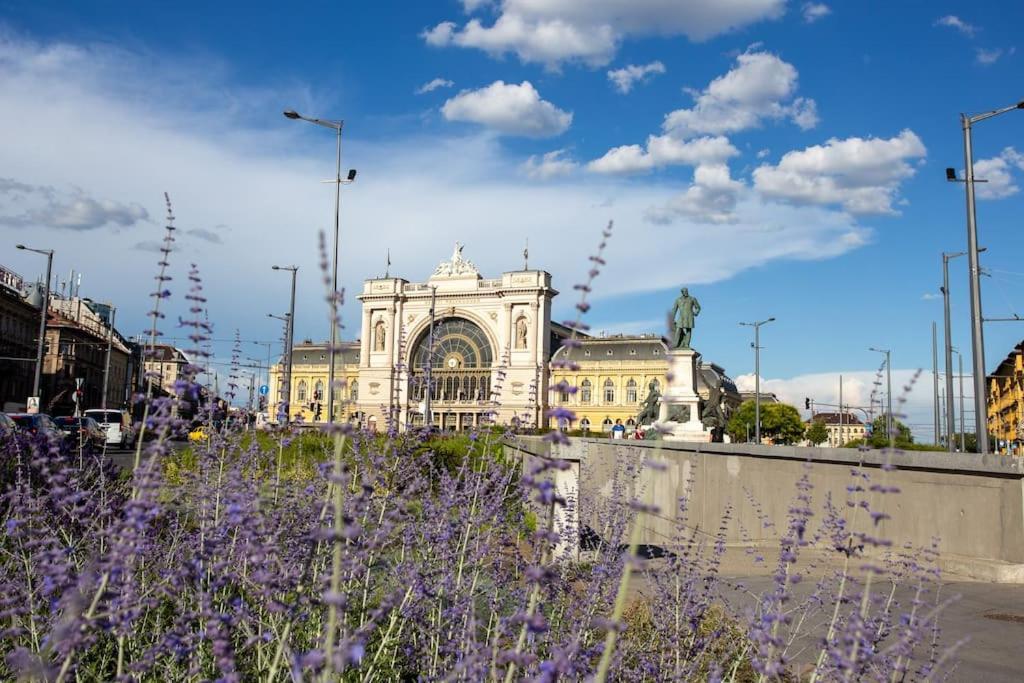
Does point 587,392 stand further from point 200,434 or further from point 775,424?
point 200,434

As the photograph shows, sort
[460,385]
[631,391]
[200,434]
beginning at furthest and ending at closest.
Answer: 1. [631,391]
2. [460,385]
3. [200,434]

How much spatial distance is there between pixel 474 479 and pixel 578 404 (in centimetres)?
9559

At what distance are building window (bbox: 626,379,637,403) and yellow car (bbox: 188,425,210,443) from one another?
3871 inches

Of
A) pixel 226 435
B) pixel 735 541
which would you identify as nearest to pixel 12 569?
pixel 226 435

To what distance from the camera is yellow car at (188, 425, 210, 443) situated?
17.3ft

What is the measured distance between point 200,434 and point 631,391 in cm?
9920

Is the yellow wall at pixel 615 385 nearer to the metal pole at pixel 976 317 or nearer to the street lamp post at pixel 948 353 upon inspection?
the street lamp post at pixel 948 353

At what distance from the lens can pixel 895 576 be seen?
541 cm

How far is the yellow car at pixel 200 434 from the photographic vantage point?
527cm

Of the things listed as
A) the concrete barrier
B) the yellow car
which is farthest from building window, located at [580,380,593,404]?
the yellow car

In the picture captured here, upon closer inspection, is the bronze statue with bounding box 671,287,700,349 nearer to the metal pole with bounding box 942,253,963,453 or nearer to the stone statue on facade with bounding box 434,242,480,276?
the metal pole with bounding box 942,253,963,453

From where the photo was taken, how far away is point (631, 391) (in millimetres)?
103625

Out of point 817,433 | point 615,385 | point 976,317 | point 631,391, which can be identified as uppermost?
point 615,385

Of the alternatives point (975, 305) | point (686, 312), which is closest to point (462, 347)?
point (686, 312)
